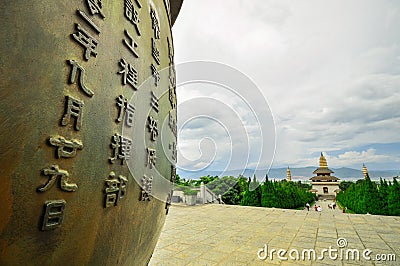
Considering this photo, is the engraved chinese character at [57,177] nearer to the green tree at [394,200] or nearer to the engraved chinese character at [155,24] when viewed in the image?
the engraved chinese character at [155,24]

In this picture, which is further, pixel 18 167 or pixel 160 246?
pixel 160 246

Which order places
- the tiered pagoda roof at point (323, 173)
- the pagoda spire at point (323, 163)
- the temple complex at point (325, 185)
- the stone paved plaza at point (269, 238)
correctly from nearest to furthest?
1. the stone paved plaza at point (269, 238)
2. the temple complex at point (325, 185)
3. the tiered pagoda roof at point (323, 173)
4. the pagoda spire at point (323, 163)

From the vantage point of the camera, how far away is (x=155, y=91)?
118 cm

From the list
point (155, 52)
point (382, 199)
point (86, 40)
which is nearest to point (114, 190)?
point (86, 40)

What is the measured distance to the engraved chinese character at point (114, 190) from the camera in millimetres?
767

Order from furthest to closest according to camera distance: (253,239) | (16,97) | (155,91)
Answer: (253,239)
(155,91)
(16,97)

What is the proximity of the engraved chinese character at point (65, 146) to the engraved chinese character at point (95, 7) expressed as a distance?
0.41 m

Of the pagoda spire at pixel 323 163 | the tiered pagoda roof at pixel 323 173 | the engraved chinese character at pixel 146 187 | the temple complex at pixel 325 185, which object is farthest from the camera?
the pagoda spire at pixel 323 163

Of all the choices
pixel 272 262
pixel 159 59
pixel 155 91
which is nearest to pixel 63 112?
pixel 155 91

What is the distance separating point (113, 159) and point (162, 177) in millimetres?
506

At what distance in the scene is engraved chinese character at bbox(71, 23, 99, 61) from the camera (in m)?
0.67

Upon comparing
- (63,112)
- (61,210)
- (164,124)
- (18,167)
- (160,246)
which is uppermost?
(164,124)

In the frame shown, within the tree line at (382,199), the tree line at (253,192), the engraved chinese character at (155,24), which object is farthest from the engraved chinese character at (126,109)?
the tree line at (382,199)

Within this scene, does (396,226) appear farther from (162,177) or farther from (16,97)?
(16,97)
